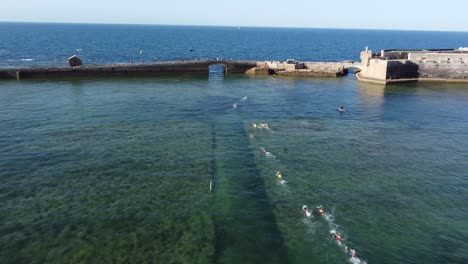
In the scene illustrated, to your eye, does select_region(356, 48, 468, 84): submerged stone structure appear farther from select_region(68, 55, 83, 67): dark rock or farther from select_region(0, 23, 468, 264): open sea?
select_region(68, 55, 83, 67): dark rock

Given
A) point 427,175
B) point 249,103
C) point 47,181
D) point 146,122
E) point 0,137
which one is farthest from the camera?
point 249,103

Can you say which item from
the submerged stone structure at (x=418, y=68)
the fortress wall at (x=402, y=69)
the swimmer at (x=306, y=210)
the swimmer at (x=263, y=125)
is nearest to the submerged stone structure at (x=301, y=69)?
the submerged stone structure at (x=418, y=68)

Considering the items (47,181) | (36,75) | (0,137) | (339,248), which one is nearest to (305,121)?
(339,248)

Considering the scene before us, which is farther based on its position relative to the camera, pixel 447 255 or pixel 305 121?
pixel 305 121

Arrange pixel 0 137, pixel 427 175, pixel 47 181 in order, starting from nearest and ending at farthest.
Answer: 1. pixel 47 181
2. pixel 427 175
3. pixel 0 137

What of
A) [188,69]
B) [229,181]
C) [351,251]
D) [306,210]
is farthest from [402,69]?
[351,251]

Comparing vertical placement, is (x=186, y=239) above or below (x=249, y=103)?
below

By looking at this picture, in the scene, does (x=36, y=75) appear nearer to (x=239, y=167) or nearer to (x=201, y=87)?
(x=201, y=87)
